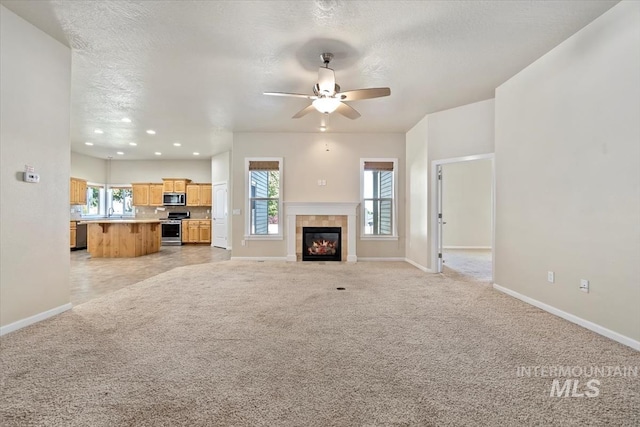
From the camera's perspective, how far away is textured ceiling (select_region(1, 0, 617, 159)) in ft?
8.76

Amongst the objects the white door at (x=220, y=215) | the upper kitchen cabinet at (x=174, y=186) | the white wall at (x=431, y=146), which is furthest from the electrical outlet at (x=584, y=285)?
the upper kitchen cabinet at (x=174, y=186)

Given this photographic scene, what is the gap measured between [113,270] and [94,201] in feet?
19.5

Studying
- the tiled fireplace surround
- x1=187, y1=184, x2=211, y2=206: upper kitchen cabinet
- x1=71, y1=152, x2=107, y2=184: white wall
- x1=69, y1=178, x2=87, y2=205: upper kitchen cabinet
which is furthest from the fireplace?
x1=71, y1=152, x2=107, y2=184: white wall

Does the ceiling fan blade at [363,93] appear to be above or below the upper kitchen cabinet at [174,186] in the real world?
above

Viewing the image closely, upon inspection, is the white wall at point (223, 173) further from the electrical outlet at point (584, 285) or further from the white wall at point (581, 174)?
the electrical outlet at point (584, 285)

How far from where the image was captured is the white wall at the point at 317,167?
670 centimetres

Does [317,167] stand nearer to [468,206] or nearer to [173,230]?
[468,206]

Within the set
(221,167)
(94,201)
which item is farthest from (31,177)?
(94,201)

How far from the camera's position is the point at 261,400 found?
67.4 inches

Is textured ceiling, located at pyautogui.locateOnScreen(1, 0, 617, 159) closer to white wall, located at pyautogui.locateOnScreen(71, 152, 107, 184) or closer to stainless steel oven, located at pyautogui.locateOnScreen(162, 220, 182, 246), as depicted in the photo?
white wall, located at pyautogui.locateOnScreen(71, 152, 107, 184)

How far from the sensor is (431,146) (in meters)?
5.46

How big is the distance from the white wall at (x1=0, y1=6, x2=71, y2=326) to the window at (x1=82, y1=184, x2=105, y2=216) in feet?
25.8

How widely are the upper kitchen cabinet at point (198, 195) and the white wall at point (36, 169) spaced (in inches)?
266

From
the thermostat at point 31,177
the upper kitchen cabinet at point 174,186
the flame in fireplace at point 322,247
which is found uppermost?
the upper kitchen cabinet at point 174,186
